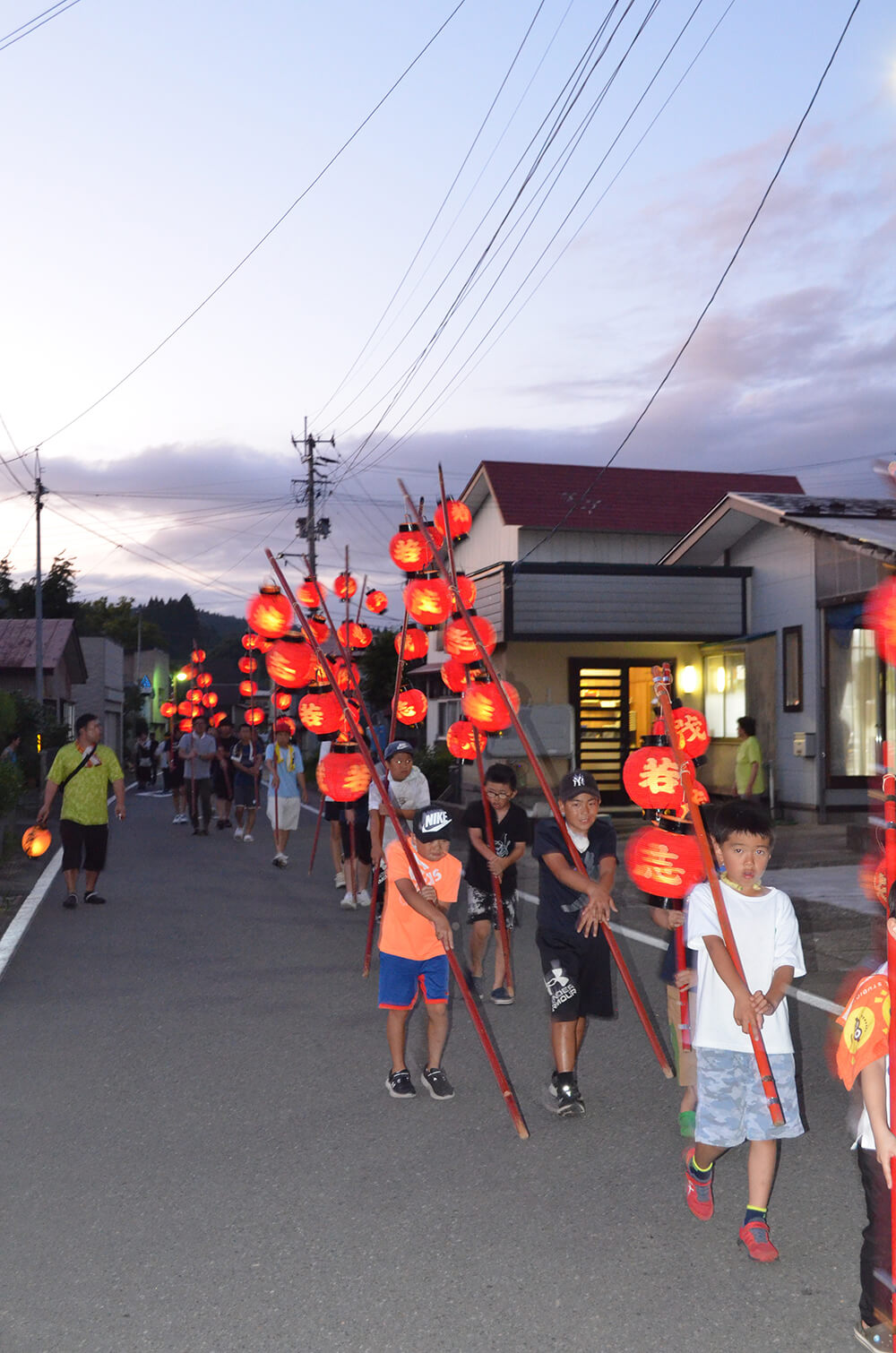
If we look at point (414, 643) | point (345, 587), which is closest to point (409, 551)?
point (414, 643)

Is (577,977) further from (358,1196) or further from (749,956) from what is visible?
(749,956)

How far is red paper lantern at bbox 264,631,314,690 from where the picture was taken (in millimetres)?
11430

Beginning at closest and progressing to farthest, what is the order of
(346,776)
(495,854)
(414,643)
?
(495,854)
(346,776)
(414,643)

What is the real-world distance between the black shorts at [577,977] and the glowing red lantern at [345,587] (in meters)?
9.27

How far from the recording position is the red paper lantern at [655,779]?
581 centimetres

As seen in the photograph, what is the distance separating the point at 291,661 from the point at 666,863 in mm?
6530

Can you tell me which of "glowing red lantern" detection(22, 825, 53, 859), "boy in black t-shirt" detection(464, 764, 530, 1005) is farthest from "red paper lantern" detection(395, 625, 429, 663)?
"boy in black t-shirt" detection(464, 764, 530, 1005)

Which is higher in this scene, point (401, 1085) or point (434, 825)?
point (434, 825)

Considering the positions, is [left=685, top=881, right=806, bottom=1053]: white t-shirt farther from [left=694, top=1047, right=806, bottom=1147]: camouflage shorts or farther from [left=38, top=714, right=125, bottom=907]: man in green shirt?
[left=38, top=714, right=125, bottom=907]: man in green shirt

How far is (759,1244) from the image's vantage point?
13.3 feet

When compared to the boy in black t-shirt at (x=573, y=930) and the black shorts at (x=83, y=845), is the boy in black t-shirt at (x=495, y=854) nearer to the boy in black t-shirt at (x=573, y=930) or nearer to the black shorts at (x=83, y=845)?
the boy in black t-shirt at (x=573, y=930)

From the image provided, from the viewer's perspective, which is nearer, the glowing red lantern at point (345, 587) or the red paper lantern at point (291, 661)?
the red paper lantern at point (291, 661)

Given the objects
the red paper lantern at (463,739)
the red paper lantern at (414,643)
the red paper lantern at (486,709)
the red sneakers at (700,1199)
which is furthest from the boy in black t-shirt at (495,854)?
the red paper lantern at (414,643)

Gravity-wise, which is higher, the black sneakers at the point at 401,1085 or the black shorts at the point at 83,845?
the black shorts at the point at 83,845
